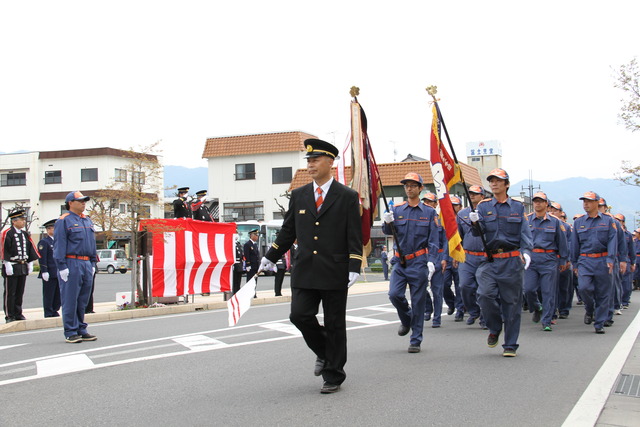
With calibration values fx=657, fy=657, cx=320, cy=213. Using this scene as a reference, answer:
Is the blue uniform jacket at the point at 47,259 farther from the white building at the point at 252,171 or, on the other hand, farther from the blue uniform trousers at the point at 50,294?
the white building at the point at 252,171

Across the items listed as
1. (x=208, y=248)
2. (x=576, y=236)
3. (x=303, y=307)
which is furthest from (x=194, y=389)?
(x=208, y=248)

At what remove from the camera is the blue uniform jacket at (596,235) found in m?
10.4

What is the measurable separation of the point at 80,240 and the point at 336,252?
16.2 ft

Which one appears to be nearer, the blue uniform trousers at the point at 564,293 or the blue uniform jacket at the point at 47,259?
the blue uniform trousers at the point at 564,293

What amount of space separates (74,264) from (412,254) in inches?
186

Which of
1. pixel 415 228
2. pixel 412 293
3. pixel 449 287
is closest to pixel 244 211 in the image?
pixel 449 287

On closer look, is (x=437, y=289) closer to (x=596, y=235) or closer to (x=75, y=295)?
→ (x=596, y=235)

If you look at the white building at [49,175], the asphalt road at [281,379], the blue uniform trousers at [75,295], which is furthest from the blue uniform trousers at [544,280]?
the white building at [49,175]

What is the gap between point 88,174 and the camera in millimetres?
59406

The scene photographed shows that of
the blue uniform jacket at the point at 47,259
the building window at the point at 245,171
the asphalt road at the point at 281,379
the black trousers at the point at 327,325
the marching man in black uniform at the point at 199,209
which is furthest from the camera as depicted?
the building window at the point at 245,171

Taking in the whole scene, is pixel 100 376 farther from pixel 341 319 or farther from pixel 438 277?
pixel 438 277

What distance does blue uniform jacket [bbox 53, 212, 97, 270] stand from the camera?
917 cm

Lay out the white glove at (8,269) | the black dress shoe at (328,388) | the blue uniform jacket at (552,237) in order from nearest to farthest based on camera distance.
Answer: the black dress shoe at (328,388) < the blue uniform jacket at (552,237) < the white glove at (8,269)

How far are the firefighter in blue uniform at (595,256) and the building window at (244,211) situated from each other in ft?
146
